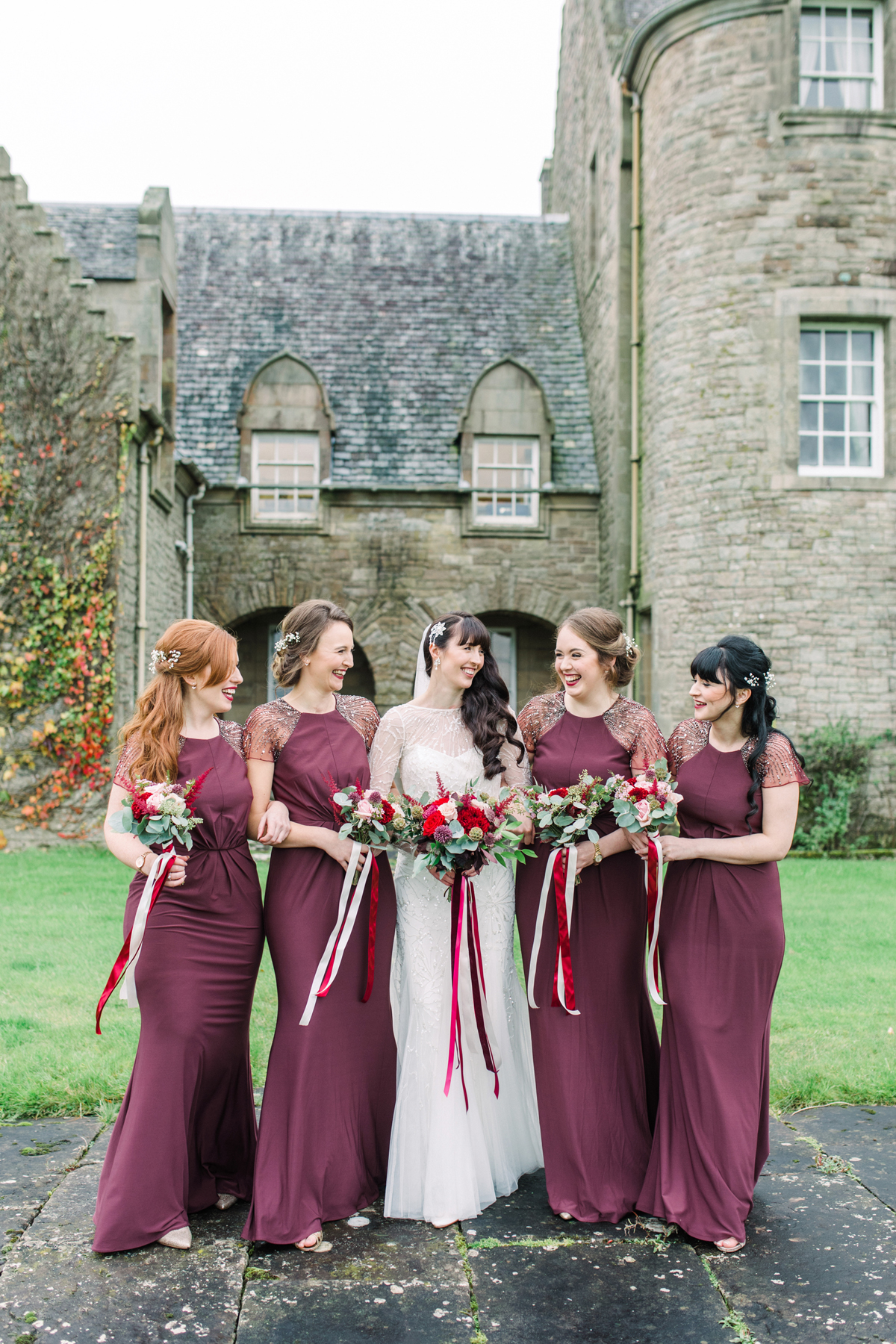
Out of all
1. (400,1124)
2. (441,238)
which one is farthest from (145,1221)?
(441,238)

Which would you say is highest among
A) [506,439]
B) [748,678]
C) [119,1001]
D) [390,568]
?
[506,439]

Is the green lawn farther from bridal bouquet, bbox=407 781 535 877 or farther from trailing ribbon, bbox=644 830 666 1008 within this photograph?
bridal bouquet, bbox=407 781 535 877

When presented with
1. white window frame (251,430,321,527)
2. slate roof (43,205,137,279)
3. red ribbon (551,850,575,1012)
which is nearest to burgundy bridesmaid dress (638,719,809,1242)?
red ribbon (551,850,575,1012)

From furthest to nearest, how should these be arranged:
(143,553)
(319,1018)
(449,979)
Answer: (143,553)
(449,979)
(319,1018)

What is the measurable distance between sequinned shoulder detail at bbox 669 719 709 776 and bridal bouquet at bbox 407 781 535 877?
694 millimetres

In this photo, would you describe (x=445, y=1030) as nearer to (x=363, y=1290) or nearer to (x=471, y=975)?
(x=471, y=975)

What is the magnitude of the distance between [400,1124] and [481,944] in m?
0.72

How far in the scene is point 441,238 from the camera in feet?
64.5

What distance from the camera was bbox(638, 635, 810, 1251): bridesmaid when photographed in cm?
374

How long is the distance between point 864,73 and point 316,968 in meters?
14.3

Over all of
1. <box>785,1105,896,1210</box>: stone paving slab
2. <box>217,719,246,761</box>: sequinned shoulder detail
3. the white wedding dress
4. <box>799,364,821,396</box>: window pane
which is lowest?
<box>785,1105,896,1210</box>: stone paving slab

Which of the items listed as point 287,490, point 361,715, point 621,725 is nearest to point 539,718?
point 621,725

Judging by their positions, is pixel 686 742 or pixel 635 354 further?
pixel 635 354

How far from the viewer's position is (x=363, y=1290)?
3.35 metres
